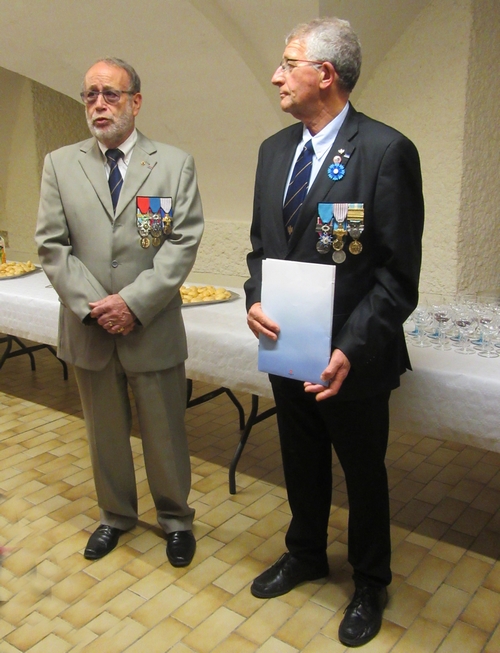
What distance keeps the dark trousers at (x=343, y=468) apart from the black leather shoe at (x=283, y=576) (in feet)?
0.13

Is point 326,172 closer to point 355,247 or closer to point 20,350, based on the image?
point 355,247

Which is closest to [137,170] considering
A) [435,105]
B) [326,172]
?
[326,172]

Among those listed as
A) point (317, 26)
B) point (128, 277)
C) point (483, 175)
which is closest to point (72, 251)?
point (128, 277)

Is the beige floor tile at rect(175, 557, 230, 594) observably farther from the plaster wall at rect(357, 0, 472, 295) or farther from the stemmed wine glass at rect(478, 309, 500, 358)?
the plaster wall at rect(357, 0, 472, 295)

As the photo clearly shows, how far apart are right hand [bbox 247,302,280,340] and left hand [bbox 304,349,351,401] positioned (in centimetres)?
18

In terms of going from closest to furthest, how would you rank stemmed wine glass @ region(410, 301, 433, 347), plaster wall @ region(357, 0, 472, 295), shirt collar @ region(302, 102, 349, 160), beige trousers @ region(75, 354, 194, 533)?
shirt collar @ region(302, 102, 349, 160) → beige trousers @ region(75, 354, 194, 533) → stemmed wine glass @ region(410, 301, 433, 347) → plaster wall @ region(357, 0, 472, 295)

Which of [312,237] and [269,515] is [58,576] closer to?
[269,515]

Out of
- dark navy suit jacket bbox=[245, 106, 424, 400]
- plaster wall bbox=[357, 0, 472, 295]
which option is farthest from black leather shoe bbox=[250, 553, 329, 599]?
plaster wall bbox=[357, 0, 472, 295]

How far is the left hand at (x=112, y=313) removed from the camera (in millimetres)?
2195

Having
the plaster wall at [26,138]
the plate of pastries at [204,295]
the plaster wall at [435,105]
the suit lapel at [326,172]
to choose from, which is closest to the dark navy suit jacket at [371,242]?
the suit lapel at [326,172]

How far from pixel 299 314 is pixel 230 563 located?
113 cm

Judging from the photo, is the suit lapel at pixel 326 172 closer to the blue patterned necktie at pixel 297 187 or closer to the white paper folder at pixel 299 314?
the blue patterned necktie at pixel 297 187

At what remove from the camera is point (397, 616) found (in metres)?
2.14

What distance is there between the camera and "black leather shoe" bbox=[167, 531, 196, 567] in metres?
2.43
